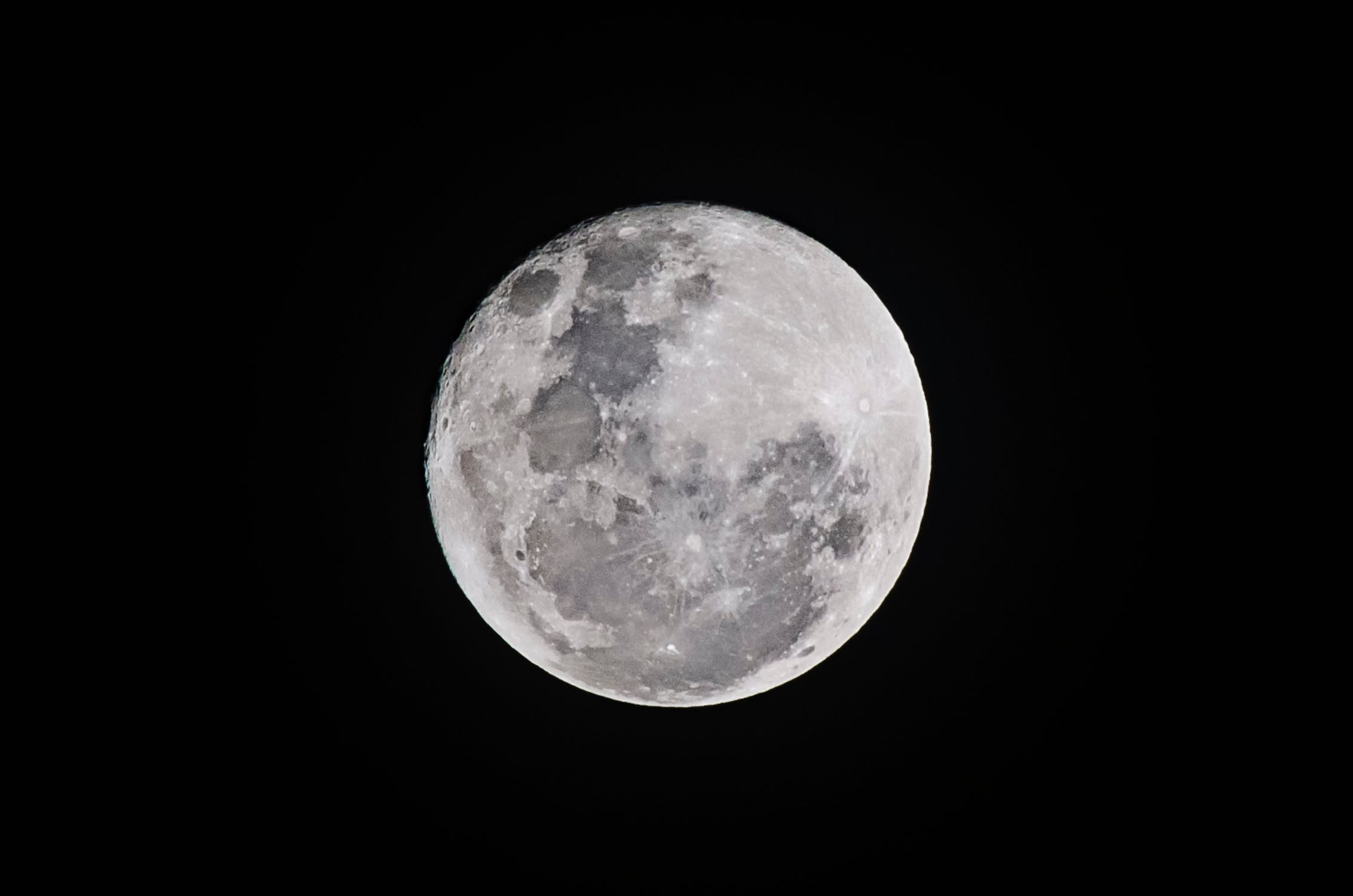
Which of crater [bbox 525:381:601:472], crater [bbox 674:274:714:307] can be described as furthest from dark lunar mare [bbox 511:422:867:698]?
crater [bbox 674:274:714:307]

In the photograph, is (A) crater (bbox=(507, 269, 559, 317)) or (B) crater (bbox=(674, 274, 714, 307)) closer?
(B) crater (bbox=(674, 274, 714, 307))

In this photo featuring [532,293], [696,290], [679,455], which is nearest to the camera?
[679,455]

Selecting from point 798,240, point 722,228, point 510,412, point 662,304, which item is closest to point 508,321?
point 510,412

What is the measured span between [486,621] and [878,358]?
1.74 meters

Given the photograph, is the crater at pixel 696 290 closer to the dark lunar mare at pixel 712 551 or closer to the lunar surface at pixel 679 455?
the lunar surface at pixel 679 455

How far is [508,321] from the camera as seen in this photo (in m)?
3.08

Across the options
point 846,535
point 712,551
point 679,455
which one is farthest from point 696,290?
point 846,535

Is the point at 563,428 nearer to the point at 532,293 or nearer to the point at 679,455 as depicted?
the point at 679,455

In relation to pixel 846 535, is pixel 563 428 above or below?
above

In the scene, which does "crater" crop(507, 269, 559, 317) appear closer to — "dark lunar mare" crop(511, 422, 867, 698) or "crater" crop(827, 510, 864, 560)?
"dark lunar mare" crop(511, 422, 867, 698)

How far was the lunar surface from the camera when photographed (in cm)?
276

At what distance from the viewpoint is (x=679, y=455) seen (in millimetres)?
2730

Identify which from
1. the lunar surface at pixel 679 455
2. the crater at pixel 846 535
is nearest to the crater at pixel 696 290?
the lunar surface at pixel 679 455

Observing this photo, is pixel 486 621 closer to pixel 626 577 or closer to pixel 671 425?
pixel 626 577
